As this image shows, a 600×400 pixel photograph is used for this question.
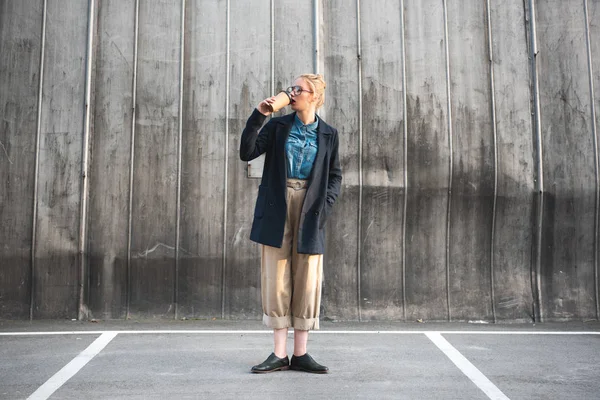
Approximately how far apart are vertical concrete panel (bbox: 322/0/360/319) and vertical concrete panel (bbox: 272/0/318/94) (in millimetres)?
166

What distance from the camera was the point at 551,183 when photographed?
19.7 ft

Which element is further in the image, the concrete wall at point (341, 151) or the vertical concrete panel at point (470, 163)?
the vertical concrete panel at point (470, 163)

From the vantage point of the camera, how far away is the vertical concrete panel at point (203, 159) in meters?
5.75

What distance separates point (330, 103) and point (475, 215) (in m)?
1.74

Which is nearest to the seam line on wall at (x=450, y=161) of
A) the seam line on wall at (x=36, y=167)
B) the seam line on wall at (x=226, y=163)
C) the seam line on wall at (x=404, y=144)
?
the seam line on wall at (x=404, y=144)

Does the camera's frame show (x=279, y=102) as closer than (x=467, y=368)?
Yes

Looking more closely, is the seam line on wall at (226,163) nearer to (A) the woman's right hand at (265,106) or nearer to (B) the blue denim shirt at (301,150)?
(B) the blue denim shirt at (301,150)

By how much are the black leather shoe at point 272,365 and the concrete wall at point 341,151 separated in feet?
6.59

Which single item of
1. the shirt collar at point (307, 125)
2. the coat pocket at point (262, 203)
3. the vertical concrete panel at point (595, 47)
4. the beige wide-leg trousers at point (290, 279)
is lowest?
the beige wide-leg trousers at point (290, 279)

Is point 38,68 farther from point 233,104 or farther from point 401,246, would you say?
point 401,246

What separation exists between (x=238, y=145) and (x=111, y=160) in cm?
117

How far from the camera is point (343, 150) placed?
591cm

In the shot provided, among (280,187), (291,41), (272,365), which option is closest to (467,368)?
(272,365)

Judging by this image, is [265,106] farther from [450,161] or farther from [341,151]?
[450,161]
